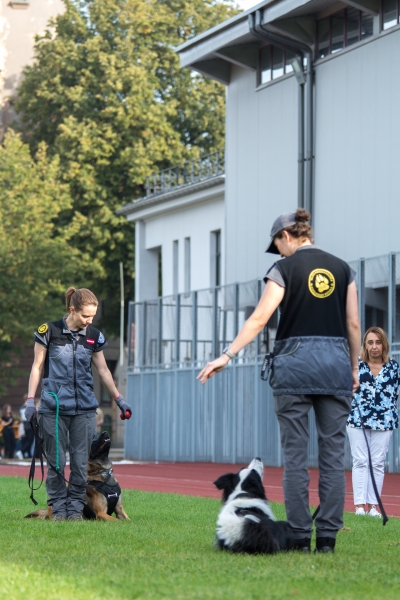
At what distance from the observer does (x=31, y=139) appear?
4916 centimetres

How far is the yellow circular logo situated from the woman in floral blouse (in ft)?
13.2

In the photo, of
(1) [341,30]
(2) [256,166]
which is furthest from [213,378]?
(1) [341,30]

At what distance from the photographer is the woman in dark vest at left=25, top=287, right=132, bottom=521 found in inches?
412

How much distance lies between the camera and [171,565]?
23.5 ft

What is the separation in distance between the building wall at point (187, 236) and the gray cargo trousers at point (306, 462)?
26127 millimetres

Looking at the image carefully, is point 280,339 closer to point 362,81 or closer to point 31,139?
point 362,81

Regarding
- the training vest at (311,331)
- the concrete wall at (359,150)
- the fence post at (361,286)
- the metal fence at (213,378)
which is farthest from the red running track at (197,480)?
the concrete wall at (359,150)

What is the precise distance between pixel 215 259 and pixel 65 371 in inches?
951

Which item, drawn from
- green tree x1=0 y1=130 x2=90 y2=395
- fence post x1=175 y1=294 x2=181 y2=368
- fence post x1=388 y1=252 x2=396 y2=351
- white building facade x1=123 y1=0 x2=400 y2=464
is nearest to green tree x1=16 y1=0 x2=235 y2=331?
green tree x1=0 y1=130 x2=90 y2=395

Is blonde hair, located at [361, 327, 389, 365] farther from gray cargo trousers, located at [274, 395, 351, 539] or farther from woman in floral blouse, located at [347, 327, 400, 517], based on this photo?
gray cargo trousers, located at [274, 395, 351, 539]

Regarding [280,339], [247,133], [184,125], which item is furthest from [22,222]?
[280,339]

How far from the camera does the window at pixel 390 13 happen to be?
921 inches

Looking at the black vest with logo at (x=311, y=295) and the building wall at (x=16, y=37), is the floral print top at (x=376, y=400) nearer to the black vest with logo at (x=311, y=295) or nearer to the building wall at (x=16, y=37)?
the black vest with logo at (x=311, y=295)

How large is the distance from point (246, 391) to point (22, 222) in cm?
1745
